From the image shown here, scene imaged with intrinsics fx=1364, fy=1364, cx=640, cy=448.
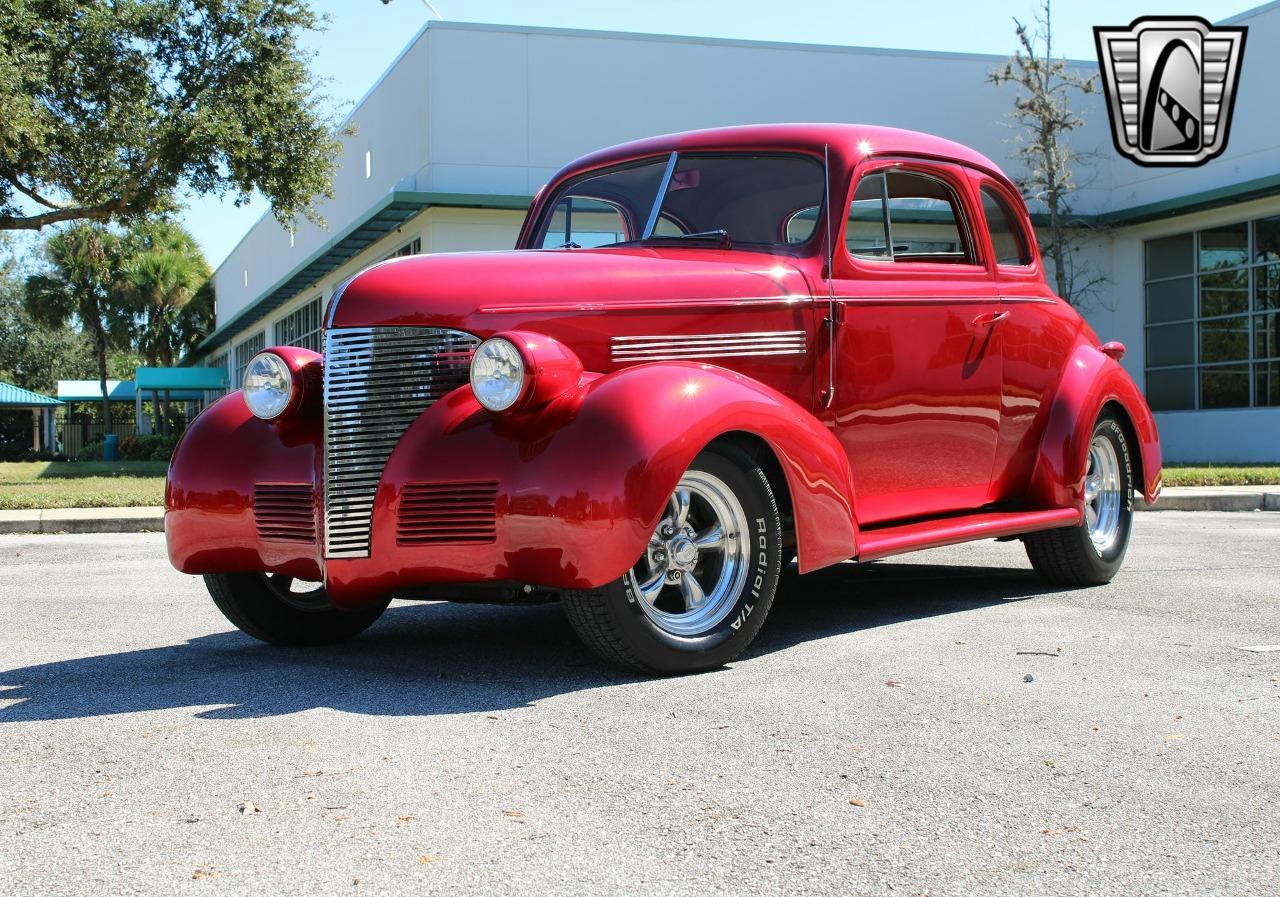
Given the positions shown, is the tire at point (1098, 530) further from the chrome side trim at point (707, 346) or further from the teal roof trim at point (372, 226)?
the teal roof trim at point (372, 226)

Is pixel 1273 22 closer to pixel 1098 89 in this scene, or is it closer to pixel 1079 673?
pixel 1098 89

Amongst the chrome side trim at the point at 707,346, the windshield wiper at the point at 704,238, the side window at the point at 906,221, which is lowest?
the chrome side trim at the point at 707,346

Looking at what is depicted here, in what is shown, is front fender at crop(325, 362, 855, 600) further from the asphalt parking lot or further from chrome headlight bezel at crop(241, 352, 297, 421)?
chrome headlight bezel at crop(241, 352, 297, 421)

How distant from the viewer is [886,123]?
955 inches

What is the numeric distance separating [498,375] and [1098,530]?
4172mm

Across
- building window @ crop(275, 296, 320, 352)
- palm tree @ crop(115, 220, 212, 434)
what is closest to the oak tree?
building window @ crop(275, 296, 320, 352)

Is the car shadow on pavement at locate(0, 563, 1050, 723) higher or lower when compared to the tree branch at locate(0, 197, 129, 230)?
lower

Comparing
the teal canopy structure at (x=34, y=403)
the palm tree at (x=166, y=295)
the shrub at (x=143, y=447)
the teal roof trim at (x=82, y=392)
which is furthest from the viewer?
the teal roof trim at (x=82, y=392)

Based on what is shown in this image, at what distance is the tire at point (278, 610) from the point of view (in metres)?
5.50

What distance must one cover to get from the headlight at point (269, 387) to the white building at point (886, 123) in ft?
54.2

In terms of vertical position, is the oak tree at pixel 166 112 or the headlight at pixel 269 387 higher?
the oak tree at pixel 166 112

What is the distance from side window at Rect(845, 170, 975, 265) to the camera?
607cm

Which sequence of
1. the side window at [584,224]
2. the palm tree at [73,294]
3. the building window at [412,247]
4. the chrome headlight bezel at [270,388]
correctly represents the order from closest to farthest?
1. the chrome headlight bezel at [270,388]
2. the side window at [584,224]
3. the building window at [412,247]
4. the palm tree at [73,294]

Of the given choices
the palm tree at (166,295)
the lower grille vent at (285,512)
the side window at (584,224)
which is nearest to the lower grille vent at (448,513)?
the lower grille vent at (285,512)
